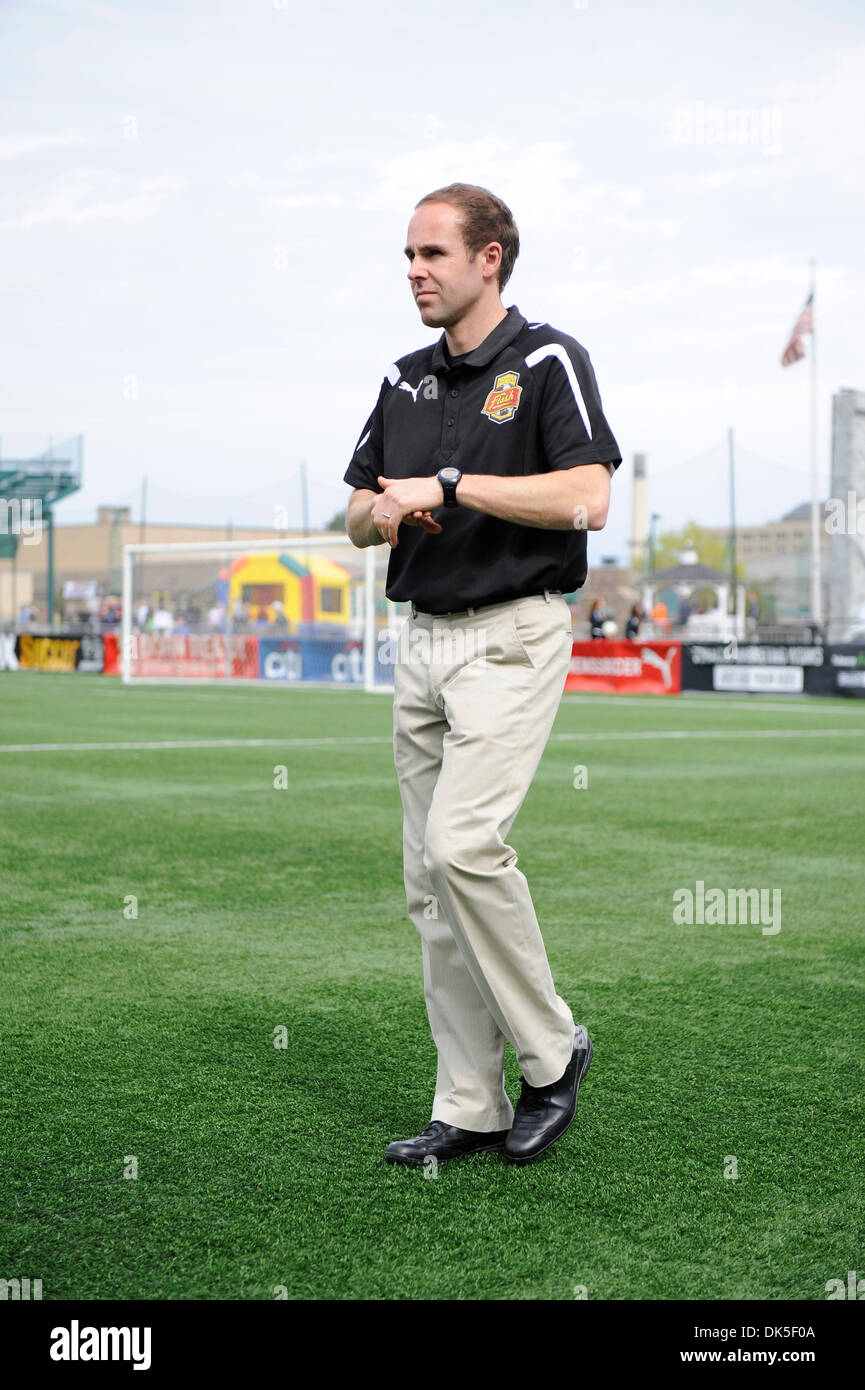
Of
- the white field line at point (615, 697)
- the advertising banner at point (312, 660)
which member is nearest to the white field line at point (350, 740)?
the white field line at point (615, 697)

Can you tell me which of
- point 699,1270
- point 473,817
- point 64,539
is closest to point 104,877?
point 473,817

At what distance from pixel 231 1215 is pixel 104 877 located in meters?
4.11

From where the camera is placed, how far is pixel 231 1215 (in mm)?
2928

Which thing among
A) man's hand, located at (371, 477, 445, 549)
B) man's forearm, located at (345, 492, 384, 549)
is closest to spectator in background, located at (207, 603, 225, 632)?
man's forearm, located at (345, 492, 384, 549)

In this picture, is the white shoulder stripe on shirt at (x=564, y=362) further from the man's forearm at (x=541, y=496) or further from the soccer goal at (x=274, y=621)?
the soccer goal at (x=274, y=621)

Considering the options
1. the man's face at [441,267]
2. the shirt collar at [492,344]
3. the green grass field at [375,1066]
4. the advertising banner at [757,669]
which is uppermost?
the man's face at [441,267]

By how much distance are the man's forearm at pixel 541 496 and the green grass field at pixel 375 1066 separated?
1441mm

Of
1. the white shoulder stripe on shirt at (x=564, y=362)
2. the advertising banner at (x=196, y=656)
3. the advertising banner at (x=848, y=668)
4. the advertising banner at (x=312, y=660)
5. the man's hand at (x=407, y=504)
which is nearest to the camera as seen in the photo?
the man's hand at (x=407, y=504)

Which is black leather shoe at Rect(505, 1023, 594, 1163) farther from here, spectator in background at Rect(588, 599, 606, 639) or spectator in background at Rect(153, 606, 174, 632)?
spectator in background at Rect(153, 606, 174, 632)

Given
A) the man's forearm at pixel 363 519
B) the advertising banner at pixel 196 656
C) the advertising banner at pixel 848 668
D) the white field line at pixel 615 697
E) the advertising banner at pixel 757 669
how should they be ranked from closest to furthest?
the man's forearm at pixel 363 519 < the white field line at pixel 615 697 < the advertising banner at pixel 848 668 < the advertising banner at pixel 757 669 < the advertising banner at pixel 196 656

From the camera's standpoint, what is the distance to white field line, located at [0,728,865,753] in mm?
13812

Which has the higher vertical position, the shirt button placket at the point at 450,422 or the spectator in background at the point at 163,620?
the spectator in background at the point at 163,620

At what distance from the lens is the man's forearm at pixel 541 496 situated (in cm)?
305
